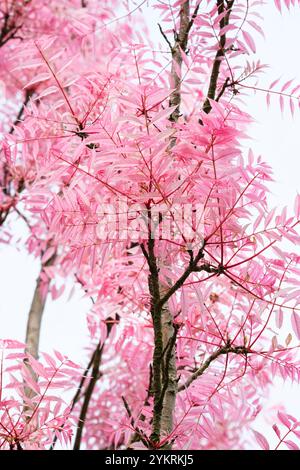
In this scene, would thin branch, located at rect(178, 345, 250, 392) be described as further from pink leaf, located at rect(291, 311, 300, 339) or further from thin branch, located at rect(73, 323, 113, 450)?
thin branch, located at rect(73, 323, 113, 450)

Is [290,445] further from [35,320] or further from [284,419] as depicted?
[35,320]

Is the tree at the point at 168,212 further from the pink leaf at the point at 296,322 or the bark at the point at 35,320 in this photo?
the bark at the point at 35,320

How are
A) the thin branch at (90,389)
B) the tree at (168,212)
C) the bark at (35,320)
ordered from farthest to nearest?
the bark at (35,320) < the thin branch at (90,389) < the tree at (168,212)

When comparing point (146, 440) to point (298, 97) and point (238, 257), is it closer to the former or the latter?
point (238, 257)

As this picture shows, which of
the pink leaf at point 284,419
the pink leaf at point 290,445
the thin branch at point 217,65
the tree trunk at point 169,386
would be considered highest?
the thin branch at point 217,65

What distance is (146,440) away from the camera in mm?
1119

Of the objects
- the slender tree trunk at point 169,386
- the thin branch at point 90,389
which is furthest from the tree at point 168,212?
the thin branch at point 90,389

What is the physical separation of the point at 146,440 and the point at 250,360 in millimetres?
286

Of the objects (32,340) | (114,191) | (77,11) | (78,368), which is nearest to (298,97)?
(114,191)

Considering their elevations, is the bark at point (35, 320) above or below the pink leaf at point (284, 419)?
above

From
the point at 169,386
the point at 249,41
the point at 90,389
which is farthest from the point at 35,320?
the point at 249,41

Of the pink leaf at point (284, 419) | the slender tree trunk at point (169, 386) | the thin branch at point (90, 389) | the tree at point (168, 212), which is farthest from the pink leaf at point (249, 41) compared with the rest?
the thin branch at point (90, 389)

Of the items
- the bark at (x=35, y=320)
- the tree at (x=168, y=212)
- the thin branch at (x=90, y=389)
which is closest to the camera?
the tree at (x=168, y=212)

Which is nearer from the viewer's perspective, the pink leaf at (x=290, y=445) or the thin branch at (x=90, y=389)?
the pink leaf at (x=290, y=445)
